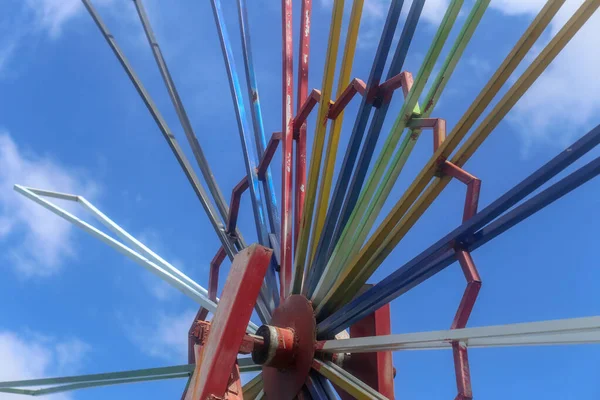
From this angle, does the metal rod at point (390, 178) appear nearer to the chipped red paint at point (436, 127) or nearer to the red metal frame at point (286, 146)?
the chipped red paint at point (436, 127)

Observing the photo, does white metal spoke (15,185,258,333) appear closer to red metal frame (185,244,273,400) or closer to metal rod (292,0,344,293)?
metal rod (292,0,344,293)

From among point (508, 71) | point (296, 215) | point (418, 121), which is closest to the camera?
point (508, 71)

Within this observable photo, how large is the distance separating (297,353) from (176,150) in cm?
374

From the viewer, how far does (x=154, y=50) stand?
1047cm

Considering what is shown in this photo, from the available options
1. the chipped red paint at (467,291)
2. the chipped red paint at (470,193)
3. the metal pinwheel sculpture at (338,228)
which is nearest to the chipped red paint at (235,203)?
the metal pinwheel sculpture at (338,228)

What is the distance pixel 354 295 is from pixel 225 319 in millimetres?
2209

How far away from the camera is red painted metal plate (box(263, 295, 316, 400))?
7.19 metres

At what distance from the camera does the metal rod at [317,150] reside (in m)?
8.02

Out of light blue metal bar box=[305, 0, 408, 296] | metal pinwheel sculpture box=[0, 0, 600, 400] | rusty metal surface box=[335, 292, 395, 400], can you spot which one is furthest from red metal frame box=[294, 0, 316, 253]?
rusty metal surface box=[335, 292, 395, 400]

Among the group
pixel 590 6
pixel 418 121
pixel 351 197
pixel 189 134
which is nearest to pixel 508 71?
pixel 590 6

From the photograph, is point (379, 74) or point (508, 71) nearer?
point (508, 71)

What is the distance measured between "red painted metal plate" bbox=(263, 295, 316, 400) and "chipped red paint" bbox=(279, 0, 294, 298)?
0.57 m

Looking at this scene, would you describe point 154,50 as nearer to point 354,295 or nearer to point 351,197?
point 351,197

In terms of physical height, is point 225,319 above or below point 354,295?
below
